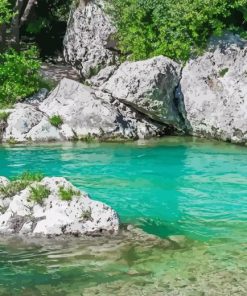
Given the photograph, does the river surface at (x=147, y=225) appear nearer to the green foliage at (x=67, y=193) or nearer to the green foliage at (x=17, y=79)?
the green foliage at (x=67, y=193)

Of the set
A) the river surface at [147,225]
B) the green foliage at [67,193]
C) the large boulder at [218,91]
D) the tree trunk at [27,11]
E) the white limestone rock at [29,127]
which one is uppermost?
the tree trunk at [27,11]

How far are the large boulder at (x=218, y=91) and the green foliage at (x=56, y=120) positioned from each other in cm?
464

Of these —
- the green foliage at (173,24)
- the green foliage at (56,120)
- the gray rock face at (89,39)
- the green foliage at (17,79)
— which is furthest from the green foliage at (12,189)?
the gray rock face at (89,39)

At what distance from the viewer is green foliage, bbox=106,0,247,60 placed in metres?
22.6

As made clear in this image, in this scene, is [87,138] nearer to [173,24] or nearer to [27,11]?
[173,24]

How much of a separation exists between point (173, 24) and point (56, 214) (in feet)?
47.3

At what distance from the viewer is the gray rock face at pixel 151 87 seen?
21.5 metres

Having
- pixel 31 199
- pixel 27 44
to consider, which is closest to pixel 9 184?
pixel 31 199

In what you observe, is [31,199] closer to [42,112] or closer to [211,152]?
[211,152]

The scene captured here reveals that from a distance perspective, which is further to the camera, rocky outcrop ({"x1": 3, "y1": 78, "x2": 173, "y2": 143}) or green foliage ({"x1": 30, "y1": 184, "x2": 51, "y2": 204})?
rocky outcrop ({"x1": 3, "y1": 78, "x2": 173, "y2": 143})

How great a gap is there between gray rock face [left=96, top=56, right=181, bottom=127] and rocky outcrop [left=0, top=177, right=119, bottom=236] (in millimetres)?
11459

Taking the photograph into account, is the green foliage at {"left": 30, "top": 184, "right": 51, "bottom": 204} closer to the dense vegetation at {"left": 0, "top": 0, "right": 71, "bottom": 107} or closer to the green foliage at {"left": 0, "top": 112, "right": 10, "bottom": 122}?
the green foliage at {"left": 0, "top": 112, "right": 10, "bottom": 122}

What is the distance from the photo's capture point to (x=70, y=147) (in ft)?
65.7

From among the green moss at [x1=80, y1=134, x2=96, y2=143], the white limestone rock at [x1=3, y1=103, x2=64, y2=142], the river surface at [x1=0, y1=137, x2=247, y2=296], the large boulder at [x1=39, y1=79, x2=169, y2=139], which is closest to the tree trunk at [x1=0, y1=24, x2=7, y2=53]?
the large boulder at [x1=39, y1=79, x2=169, y2=139]
